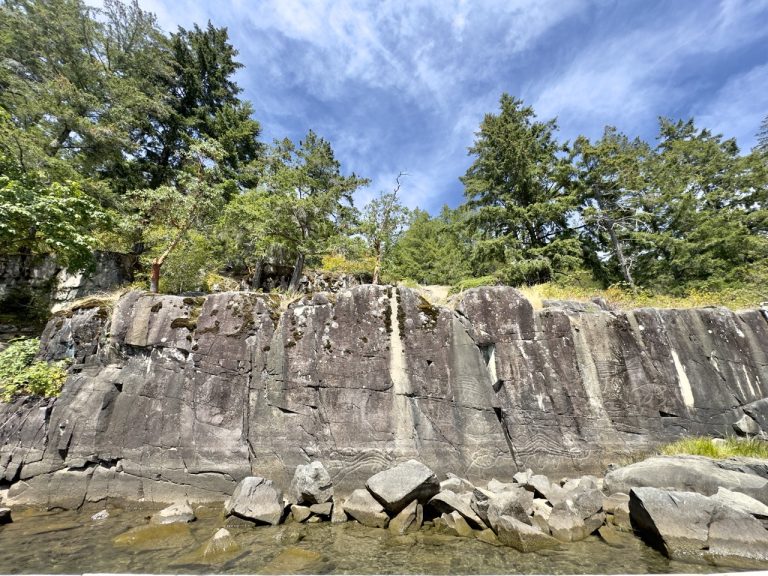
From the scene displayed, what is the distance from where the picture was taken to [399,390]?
920 centimetres

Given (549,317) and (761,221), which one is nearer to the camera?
(549,317)

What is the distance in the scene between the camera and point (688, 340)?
1050 cm

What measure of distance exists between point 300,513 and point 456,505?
11.0 feet

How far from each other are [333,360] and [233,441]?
331 cm

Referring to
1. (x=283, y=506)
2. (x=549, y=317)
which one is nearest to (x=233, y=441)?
(x=283, y=506)

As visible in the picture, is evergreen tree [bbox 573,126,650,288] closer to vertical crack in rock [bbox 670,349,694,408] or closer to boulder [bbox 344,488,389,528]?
vertical crack in rock [bbox 670,349,694,408]

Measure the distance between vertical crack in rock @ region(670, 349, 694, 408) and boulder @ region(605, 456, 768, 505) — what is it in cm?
265

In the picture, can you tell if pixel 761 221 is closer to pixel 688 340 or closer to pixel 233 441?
pixel 688 340

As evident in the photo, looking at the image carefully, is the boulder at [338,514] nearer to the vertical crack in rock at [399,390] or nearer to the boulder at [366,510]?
the boulder at [366,510]

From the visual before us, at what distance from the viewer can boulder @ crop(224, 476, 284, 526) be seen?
6.75 meters

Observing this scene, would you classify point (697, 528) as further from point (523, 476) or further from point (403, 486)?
point (403, 486)

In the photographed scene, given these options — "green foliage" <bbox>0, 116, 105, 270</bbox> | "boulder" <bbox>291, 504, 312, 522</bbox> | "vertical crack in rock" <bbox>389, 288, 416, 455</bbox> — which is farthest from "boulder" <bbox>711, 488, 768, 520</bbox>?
"green foliage" <bbox>0, 116, 105, 270</bbox>

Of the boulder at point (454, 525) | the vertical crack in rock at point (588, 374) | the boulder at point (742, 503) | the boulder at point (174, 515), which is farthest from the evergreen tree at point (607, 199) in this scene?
the boulder at point (174, 515)

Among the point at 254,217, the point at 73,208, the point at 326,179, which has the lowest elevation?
the point at 73,208
